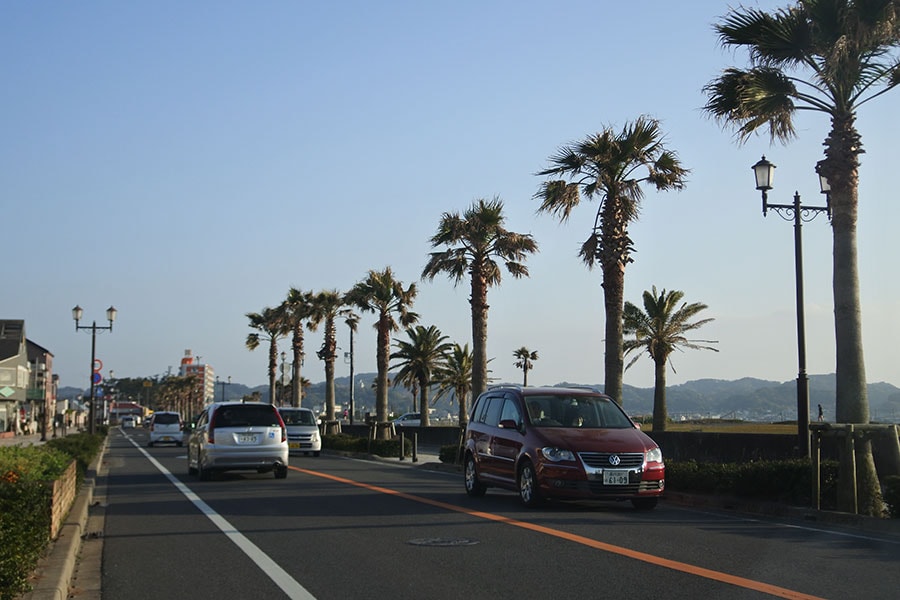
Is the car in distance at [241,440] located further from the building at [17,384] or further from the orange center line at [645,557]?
the building at [17,384]

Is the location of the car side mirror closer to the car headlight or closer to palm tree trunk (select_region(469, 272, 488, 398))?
the car headlight

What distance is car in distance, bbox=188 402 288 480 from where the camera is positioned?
21094 millimetres

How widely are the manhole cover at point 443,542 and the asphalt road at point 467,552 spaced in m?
0.02

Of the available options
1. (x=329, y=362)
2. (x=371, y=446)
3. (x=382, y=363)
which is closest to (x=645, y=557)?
(x=371, y=446)

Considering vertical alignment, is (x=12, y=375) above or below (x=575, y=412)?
above

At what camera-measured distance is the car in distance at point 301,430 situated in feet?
108

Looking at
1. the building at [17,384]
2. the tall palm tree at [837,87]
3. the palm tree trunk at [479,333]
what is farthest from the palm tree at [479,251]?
the building at [17,384]

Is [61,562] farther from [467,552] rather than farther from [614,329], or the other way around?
[614,329]

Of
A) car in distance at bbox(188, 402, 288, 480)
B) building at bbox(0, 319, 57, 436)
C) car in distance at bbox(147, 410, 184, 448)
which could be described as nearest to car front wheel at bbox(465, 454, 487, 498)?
car in distance at bbox(188, 402, 288, 480)

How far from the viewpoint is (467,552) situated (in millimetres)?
10148

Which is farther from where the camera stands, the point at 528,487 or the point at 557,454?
the point at 528,487

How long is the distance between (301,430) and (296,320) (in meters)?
26.7

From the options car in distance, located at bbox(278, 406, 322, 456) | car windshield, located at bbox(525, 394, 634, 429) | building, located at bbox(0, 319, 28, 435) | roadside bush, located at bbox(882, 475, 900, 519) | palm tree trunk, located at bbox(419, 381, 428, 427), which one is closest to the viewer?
roadside bush, located at bbox(882, 475, 900, 519)

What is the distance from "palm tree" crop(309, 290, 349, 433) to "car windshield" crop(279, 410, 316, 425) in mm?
19504
